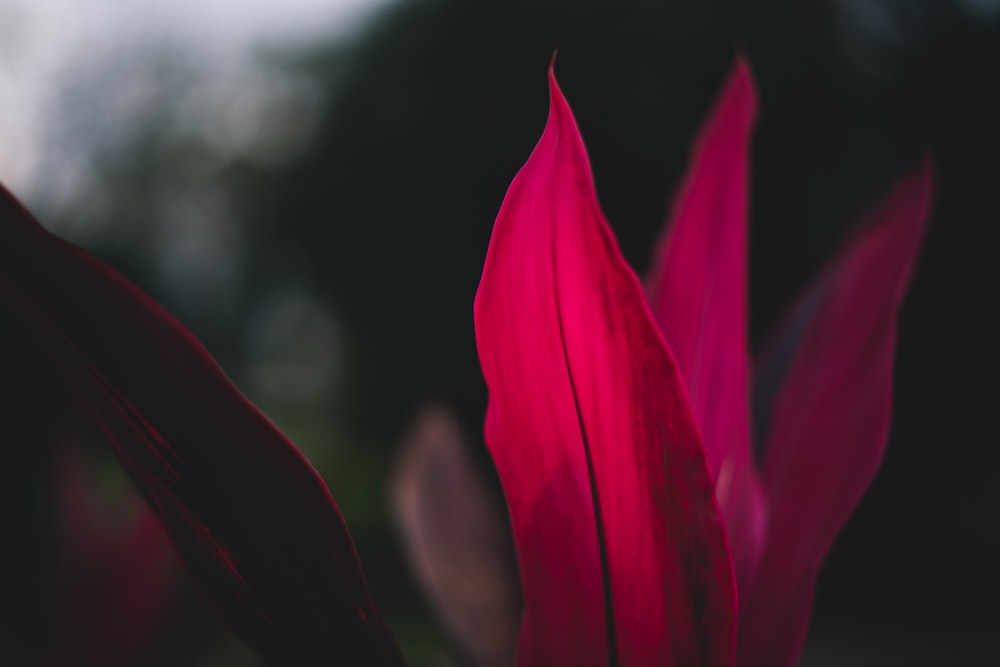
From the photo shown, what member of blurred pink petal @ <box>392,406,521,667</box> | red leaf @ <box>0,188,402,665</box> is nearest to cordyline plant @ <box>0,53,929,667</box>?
red leaf @ <box>0,188,402,665</box>

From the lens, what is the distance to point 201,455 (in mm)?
129

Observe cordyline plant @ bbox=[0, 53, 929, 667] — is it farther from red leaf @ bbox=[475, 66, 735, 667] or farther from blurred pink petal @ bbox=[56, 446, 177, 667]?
blurred pink petal @ bbox=[56, 446, 177, 667]

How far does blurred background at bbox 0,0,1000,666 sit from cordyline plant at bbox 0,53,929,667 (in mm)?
400

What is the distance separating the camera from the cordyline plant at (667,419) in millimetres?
136

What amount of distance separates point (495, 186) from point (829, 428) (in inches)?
24.8

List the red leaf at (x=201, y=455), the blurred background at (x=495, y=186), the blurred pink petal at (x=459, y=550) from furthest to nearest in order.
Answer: the blurred background at (x=495, y=186), the blurred pink petal at (x=459, y=550), the red leaf at (x=201, y=455)

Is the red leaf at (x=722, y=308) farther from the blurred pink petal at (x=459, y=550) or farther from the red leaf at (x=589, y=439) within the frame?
the blurred pink petal at (x=459, y=550)

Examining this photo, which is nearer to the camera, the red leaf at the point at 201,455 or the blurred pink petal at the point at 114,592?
the red leaf at the point at 201,455

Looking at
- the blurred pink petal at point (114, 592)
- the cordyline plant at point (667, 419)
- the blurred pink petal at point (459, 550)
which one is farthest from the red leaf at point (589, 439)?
the blurred pink petal at point (114, 592)

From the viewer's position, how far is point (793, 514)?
172 millimetres

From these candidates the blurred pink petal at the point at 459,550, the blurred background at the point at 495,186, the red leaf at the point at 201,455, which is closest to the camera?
the red leaf at the point at 201,455

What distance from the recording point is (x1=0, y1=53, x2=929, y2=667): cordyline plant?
127mm

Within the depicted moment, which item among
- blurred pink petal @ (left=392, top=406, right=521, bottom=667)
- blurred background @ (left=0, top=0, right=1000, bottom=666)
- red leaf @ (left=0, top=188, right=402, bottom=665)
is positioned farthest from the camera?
blurred background @ (left=0, top=0, right=1000, bottom=666)

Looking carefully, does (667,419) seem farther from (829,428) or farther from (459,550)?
(459,550)
